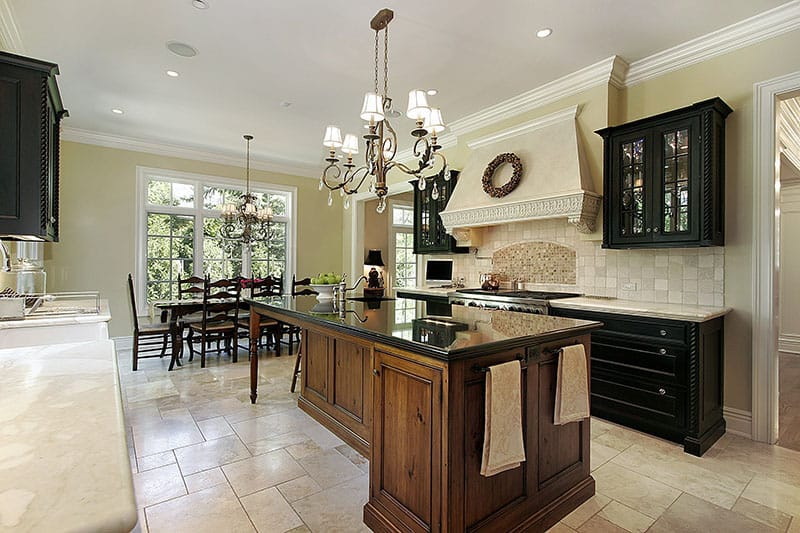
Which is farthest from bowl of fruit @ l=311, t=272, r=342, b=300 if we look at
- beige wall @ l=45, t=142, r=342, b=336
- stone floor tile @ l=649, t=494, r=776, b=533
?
beige wall @ l=45, t=142, r=342, b=336

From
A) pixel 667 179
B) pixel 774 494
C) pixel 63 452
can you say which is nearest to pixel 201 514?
pixel 63 452

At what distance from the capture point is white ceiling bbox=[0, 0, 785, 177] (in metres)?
2.91

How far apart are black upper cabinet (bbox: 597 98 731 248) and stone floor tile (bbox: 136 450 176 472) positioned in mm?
3743

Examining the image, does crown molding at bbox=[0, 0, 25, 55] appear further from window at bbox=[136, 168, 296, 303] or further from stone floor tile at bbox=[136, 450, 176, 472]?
stone floor tile at bbox=[136, 450, 176, 472]

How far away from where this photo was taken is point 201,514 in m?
2.09

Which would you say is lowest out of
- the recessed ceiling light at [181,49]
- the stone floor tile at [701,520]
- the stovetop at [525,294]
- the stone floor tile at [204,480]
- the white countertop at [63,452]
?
the stone floor tile at [701,520]

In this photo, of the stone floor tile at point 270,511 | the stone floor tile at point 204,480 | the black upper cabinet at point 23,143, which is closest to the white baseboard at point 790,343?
the stone floor tile at point 270,511

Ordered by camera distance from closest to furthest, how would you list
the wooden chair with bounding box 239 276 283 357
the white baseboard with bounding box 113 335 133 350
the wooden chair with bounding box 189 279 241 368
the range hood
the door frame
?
the door frame < the range hood < the wooden chair with bounding box 189 279 241 368 < the wooden chair with bounding box 239 276 283 357 < the white baseboard with bounding box 113 335 133 350

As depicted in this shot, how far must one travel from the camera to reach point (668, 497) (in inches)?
89.0

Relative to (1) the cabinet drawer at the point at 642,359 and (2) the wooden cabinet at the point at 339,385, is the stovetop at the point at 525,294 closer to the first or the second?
(1) the cabinet drawer at the point at 642,359

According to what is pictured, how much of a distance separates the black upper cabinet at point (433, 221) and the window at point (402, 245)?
10.4 feet

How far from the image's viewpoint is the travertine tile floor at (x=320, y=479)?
2.05 meters

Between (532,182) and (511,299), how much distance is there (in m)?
1.22

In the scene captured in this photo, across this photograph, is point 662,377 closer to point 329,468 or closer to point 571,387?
point 571,387
